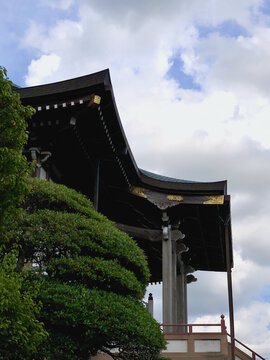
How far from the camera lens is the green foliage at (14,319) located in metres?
7.32

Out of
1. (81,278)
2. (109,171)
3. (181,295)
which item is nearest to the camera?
(81,278)

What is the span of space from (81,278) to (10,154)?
3.60 meters

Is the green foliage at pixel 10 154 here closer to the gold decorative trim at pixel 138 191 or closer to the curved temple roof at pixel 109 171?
the curved temple roof at pixel 109 171

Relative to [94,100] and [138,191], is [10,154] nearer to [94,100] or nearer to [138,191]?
[94,100]

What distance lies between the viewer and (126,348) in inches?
411

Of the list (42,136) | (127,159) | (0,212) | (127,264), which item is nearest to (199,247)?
(127,159)

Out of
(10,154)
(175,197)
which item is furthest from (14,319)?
(175,197)

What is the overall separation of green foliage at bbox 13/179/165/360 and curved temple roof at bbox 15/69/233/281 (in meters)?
3.66

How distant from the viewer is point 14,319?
7633 millimetres

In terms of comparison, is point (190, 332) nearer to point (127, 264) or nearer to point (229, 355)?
point (229, 355)

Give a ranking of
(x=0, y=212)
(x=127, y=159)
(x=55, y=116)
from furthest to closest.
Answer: (x=127, y=159), (x=55, y=116), (x=0, y=212)

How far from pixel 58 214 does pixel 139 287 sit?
7.35ft

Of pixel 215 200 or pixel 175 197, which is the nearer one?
pixel 215 200

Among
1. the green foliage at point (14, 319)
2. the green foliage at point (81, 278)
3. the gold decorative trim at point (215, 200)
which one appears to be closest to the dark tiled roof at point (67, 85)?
the green foliage at point (81, 278)
